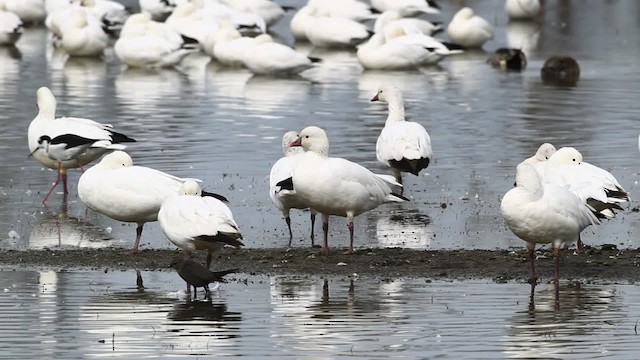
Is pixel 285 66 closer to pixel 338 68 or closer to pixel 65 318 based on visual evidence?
pixel 338 68

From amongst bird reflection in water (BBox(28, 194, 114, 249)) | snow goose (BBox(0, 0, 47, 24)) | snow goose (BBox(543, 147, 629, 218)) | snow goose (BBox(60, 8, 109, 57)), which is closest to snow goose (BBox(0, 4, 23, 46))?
snow goose (BBox(60, 8, 109, 57))

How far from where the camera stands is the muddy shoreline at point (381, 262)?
37.1ft

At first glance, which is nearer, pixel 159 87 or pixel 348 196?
pixel 348 196

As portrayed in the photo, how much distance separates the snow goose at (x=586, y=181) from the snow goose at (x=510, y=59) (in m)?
14.8

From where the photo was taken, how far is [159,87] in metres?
25.6

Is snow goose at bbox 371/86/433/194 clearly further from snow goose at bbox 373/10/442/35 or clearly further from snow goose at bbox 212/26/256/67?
snow goose at bbox 373/10/442/35

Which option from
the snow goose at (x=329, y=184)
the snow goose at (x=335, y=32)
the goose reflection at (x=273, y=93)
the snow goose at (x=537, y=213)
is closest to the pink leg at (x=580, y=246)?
the snow goose at (x=537, y=213)

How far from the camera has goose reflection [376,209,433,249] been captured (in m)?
12.8

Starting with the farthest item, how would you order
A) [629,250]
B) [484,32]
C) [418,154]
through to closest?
[484,32], [418,154], [629,250]

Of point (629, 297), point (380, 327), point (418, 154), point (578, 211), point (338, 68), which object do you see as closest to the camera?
point (380, 327)

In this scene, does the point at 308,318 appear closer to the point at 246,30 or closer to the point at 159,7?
the point at 246,30

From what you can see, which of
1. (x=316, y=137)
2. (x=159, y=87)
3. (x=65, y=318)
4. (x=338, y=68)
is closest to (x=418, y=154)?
(x=316, y=137)

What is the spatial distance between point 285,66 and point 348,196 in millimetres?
14528

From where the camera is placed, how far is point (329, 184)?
40.0 feet
